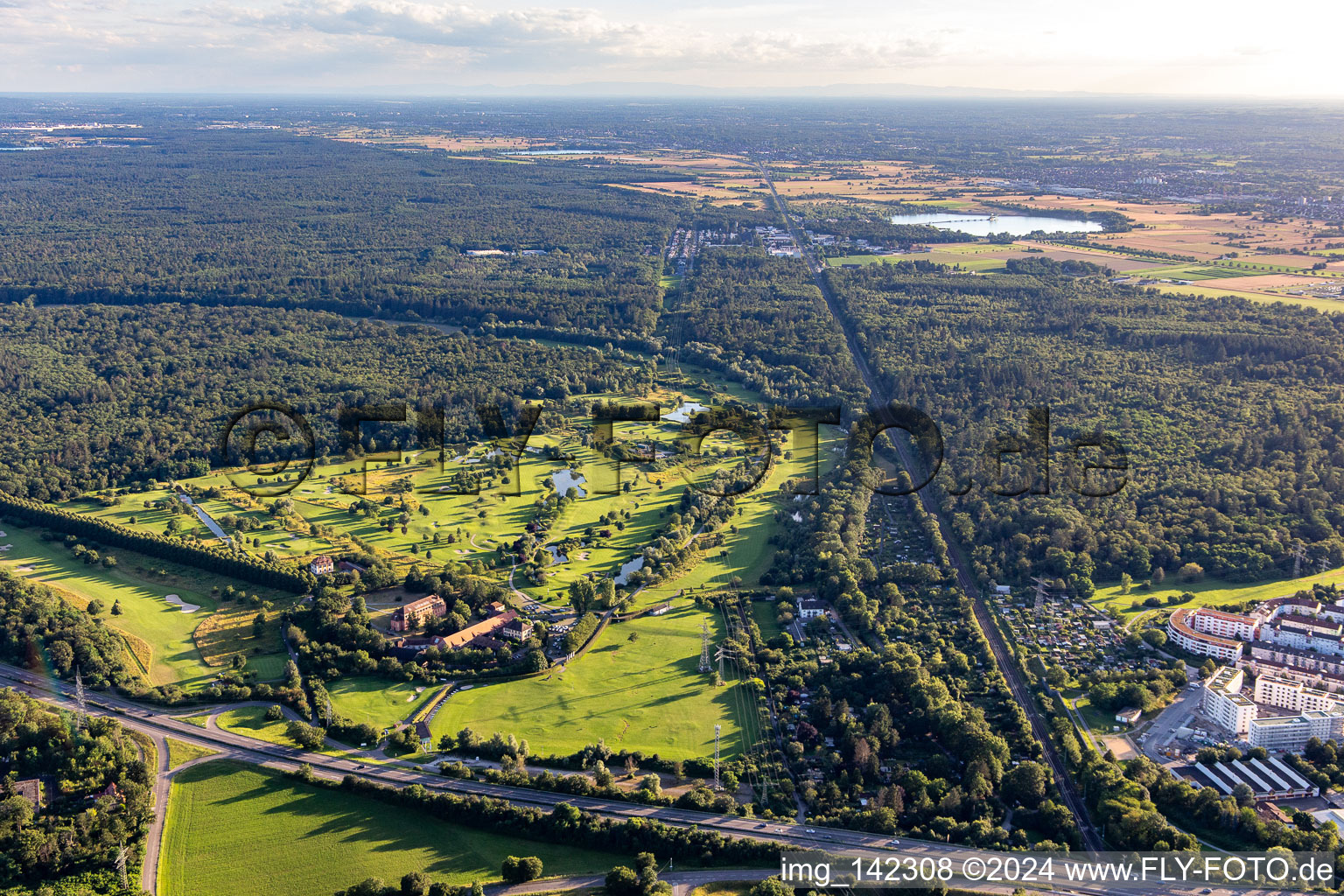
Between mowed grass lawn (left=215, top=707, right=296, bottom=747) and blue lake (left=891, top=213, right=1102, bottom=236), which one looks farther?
blue lake (left=891, top=213, right=1102, bottom=236)

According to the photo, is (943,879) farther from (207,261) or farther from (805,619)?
(207,261)

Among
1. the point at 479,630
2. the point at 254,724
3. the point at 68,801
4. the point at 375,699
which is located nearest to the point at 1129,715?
the point at 479,630

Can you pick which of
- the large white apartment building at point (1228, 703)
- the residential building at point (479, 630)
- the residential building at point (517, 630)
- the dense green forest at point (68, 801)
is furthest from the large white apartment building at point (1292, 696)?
the dense green forest at point (68, 801)

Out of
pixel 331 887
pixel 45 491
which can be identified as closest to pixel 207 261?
pixel 45 491

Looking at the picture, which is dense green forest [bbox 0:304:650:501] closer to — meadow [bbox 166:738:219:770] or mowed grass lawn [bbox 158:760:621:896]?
meadow [bbox 166:738:219:770]

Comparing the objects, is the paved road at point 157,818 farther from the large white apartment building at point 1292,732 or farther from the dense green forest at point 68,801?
the large white apartment building at point 1292,732

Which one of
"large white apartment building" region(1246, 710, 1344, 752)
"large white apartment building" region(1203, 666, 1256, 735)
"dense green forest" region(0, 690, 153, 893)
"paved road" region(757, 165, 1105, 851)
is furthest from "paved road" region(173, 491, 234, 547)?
"large white apartment building" region(1246, 710, 1344, 752)
